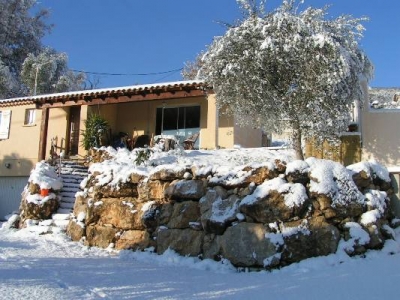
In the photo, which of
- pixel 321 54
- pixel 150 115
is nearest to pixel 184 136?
pixel 150 115

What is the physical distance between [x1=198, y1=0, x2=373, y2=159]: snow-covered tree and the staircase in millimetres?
5474

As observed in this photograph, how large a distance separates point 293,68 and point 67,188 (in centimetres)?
769

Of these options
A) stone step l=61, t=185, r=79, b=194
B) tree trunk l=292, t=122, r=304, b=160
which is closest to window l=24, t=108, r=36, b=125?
stone step l=61, t=185, r=79, b=194

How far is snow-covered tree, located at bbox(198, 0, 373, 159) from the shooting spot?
32.2 feet

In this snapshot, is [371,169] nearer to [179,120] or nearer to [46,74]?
[179,120]

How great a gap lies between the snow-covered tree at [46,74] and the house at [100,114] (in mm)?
8566

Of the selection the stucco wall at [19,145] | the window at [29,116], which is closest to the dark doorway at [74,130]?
the stucco wall at [19,145]

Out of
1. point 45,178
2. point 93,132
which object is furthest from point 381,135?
point 93,132

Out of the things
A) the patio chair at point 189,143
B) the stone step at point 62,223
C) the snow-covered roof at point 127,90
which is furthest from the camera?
the patio chair at point 189,143

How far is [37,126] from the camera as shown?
1817cm

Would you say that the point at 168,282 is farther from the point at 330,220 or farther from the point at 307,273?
the point at 330,220

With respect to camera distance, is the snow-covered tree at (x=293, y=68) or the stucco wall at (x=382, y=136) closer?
the snow-covered tree at (x=293, y=68)

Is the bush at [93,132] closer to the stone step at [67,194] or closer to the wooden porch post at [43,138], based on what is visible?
the wooden porch post at [43,138]

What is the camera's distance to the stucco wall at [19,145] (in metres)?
17.9
